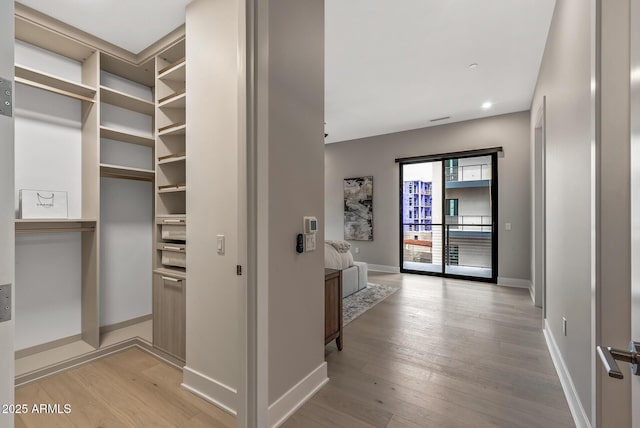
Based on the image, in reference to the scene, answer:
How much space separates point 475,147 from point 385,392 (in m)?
4.59

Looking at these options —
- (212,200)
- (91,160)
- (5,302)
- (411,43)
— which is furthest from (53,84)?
(411,43)

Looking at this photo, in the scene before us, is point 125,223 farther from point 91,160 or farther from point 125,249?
point 91,160

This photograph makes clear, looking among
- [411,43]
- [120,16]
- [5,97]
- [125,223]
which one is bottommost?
[125,223]

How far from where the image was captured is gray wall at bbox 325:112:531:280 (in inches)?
183

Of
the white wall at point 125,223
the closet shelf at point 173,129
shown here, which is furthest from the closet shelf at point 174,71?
the white wall at point 125,223

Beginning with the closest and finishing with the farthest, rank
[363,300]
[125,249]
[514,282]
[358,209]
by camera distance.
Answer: [125,249]
[363,300]
[514,282]
[358,209]

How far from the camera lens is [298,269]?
5.81 ft

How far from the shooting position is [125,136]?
2771 millimetres

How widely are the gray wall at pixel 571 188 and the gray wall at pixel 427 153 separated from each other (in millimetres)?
2352

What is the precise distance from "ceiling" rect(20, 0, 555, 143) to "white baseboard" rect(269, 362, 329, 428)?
2810mm

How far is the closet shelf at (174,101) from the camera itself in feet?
7.43

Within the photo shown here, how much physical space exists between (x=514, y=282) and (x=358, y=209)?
10.4 ft

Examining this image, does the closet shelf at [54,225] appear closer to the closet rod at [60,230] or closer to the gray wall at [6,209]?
the closet rod at [60,230]

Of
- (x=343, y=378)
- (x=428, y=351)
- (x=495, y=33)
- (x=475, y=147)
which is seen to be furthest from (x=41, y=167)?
(x=475, y=147)
